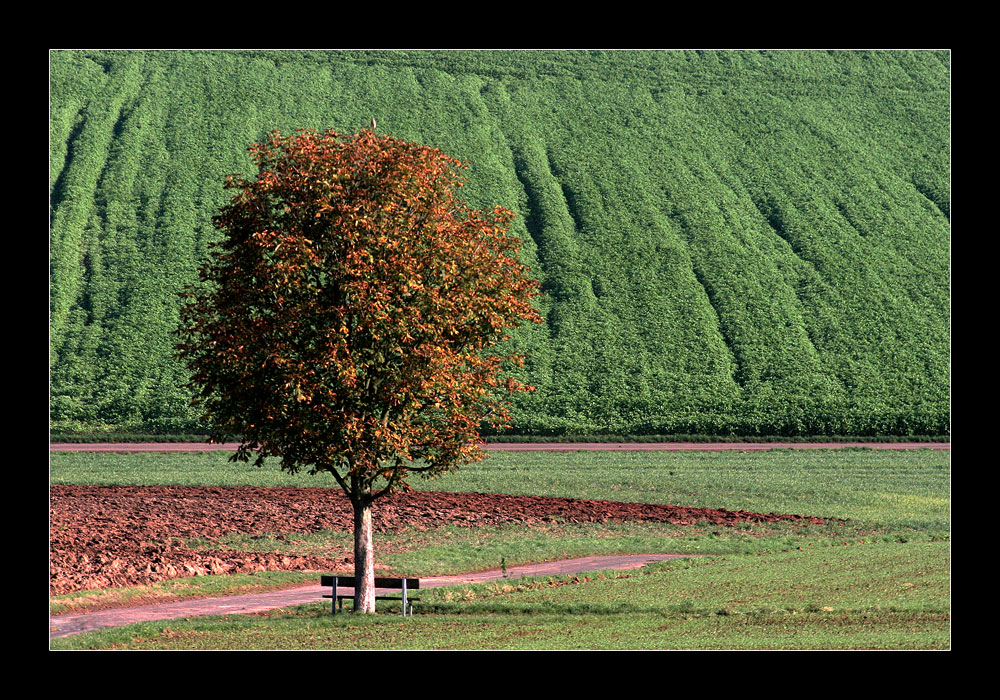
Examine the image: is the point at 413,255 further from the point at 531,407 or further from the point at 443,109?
the point at 443,109

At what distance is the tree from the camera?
21.3 m

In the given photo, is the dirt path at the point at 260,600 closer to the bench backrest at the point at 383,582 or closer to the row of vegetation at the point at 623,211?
the bench backrest at the point at 383,582

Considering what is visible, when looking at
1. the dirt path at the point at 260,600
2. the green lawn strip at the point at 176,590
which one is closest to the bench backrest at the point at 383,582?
the dirt path at the point at 260,600

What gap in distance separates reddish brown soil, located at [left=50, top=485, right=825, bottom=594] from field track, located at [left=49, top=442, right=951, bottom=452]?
1362 cm

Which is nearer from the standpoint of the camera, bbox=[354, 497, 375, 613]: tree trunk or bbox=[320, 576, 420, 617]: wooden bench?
bbox=[320, 576, 420, 617]: wooden bench

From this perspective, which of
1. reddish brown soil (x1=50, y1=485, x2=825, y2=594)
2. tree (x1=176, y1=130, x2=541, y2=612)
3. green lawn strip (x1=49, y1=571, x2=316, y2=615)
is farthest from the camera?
reddish brown soil (x1=50, y1=485, x2=825, y2=594)

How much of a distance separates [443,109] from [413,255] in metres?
84.1

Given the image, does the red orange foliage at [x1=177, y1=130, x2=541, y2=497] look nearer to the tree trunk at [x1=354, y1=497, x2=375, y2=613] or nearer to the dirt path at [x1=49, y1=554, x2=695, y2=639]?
the tree trunk at [x1=354, y1=497, x2=375, y2=613]

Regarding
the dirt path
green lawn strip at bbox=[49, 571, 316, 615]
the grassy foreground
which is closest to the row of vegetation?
the grassy foreground

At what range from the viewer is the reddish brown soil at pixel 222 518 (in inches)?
1085

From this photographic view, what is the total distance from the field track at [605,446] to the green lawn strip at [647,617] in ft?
90.1

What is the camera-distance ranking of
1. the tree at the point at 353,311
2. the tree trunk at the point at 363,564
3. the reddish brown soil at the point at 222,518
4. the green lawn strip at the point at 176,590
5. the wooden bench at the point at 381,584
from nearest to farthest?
the tree at the point at 353,311 → the wooden bench at the point at 381,584 → the tree trunk at the point at 363,564 → the green lawn strip at the point at 176,590 → the reddish brown soil at the point at 222,518

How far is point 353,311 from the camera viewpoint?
69.8 ft

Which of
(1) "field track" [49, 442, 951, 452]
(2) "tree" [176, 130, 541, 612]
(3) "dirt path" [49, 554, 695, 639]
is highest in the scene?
(2) "tree" [176, 130, 541, 612]
